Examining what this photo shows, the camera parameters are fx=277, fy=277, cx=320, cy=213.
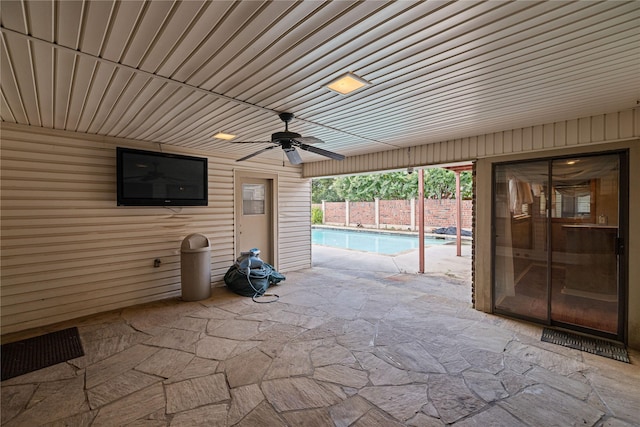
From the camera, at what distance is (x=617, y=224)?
326 centimetres

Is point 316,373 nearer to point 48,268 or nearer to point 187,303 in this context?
point 187,303

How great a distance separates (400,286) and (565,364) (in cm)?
281

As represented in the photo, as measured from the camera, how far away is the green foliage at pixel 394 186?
49.4 ft

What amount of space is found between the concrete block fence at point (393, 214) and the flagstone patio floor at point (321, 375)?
36.3ft

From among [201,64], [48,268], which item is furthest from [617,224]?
[48,268]

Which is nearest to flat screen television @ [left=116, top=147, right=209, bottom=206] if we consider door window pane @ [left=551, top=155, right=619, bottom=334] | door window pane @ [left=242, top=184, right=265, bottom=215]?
door window pane @ [left=242, top=184, right=265, bottom=215]

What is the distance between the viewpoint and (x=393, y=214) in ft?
52.8

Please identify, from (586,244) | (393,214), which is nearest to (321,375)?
(586,244)

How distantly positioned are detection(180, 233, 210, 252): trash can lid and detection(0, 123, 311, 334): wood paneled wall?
16.4 inches

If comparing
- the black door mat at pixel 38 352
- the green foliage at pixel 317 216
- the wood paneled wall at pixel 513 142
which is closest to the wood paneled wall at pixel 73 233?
the black door mat at pixel 38 352

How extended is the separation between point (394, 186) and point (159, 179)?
14.4 m

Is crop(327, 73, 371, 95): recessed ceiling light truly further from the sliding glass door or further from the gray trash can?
the gray trash can

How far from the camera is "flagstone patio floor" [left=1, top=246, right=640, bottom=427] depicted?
84.2 inches

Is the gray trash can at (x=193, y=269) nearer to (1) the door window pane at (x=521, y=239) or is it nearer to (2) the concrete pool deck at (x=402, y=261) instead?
(2) the concrete pool deck at (x=402, y=261)
